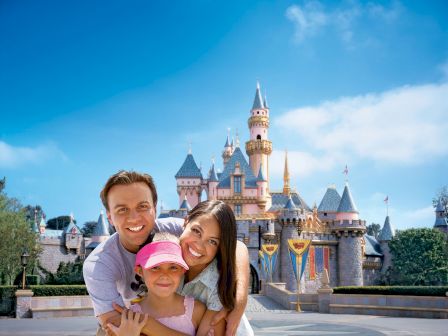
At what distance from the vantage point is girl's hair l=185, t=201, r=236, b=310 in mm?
3113

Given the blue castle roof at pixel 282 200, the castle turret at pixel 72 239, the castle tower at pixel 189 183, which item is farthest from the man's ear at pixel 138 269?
the castle turret at pixel 72 239

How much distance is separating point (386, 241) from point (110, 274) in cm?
4871

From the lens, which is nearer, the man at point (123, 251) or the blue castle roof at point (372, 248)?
the man at point (123, 251)

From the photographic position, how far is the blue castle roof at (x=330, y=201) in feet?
161

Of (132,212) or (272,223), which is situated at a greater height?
(272,223)

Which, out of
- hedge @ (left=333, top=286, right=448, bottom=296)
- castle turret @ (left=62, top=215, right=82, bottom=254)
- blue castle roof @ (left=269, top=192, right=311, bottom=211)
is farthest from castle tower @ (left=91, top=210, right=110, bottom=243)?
hedge @ (left=333, top=286, right=448, bottom=296)

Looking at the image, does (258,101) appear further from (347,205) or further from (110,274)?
(110,274)

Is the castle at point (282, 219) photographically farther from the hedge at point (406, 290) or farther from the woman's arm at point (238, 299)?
the woman's arm at point (238, 299)

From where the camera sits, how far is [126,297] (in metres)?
3.27

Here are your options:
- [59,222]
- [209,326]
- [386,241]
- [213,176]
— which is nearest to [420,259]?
[386,241]

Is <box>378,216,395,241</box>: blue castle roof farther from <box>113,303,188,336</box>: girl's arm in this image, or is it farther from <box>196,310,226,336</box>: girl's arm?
<box>113,303,188,336</box>: girl's arm

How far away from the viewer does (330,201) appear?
49.5 metres

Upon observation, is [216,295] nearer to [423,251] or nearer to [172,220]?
[172,220]

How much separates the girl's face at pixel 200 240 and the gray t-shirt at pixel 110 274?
32cm
